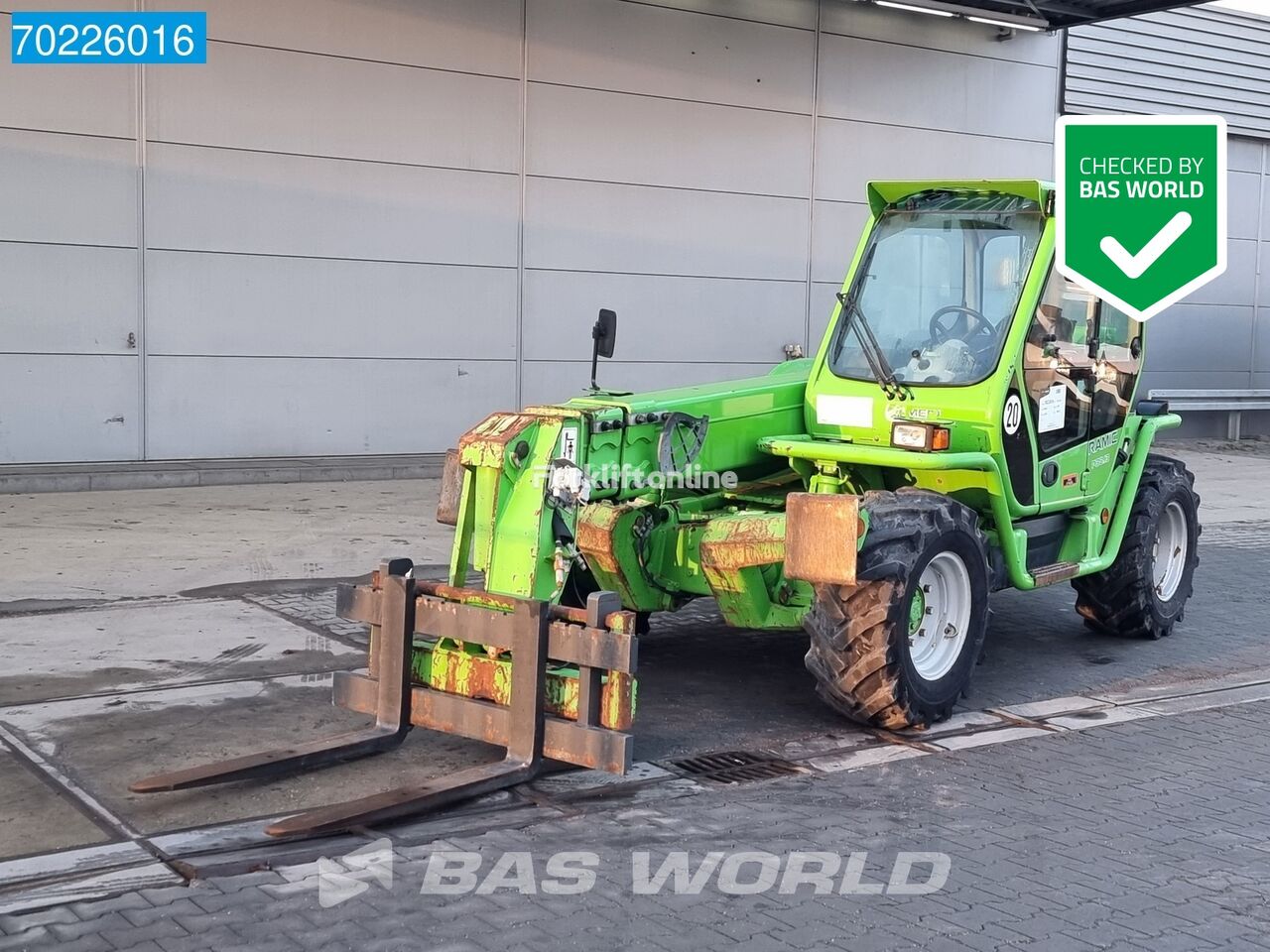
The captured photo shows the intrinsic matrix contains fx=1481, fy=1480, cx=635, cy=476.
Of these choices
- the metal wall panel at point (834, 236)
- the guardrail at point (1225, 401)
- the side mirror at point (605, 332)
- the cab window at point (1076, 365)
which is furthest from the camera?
the guardrail at point (1225, 401)

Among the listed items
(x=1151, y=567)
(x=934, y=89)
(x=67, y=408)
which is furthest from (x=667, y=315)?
(x=1151, y=567)

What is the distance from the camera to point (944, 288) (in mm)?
7910

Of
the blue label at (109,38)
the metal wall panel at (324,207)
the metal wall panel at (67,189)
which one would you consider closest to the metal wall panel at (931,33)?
the metal wall panel at (324,207)

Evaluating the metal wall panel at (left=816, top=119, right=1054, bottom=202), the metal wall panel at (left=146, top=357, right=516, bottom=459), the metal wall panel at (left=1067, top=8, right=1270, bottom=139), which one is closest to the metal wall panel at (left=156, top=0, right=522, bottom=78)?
the metal wall panel at (left=146, top=357, right=516, bottom=459)

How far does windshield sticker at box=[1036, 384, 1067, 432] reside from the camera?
312 inches

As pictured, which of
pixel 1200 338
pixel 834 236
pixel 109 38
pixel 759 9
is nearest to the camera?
pixel 109 38

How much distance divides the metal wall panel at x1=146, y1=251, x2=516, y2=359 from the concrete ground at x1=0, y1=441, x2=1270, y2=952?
8.89ft

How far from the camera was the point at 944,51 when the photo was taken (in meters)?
21.1

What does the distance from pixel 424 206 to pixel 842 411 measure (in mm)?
10185

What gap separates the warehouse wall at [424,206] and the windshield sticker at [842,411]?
9.67 meters

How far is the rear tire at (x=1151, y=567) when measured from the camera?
901cm

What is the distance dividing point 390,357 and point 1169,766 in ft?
39.0

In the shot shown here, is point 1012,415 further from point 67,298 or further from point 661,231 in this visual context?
point 661,231

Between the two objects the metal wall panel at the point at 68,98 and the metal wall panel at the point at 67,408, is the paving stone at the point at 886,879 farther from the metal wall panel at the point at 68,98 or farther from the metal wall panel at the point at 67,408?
the metal wall panel at the point at 68,98
